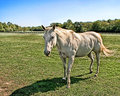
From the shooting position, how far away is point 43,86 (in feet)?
15.3

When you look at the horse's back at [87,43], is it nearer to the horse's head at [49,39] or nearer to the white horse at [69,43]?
the white horse at [69,43]

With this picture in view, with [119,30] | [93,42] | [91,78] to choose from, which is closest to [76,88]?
[91,78]

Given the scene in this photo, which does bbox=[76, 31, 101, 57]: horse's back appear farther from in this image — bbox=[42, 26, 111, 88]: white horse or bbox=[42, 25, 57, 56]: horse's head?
bbox=[42, 25, 57, 56]: horse's head

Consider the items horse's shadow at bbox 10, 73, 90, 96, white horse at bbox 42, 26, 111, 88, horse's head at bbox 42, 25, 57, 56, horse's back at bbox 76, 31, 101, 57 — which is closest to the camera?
horse's head at bbox 42, 25, 57, 56

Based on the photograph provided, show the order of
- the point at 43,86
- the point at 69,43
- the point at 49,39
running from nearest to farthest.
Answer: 1. the point at 49,39
2. the point at 69,43
3. the point at 43,86

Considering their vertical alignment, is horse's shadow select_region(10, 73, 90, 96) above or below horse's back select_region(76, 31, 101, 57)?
below

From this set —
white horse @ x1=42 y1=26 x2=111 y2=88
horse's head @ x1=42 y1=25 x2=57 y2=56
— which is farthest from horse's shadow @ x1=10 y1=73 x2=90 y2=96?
horse's head @ x1=42 y1=25 x2=57 y2=56

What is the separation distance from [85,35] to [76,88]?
7.48 ft

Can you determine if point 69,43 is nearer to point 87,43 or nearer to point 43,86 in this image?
point 87,43

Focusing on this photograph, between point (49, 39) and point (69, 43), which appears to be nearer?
point (49, 39)

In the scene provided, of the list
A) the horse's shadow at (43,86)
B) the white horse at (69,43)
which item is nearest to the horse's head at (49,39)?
the white horse at (69,43)

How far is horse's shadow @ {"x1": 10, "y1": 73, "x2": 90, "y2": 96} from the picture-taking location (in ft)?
13.8

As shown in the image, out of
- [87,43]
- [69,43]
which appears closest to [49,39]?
[69,43]

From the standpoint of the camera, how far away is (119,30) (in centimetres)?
5412
